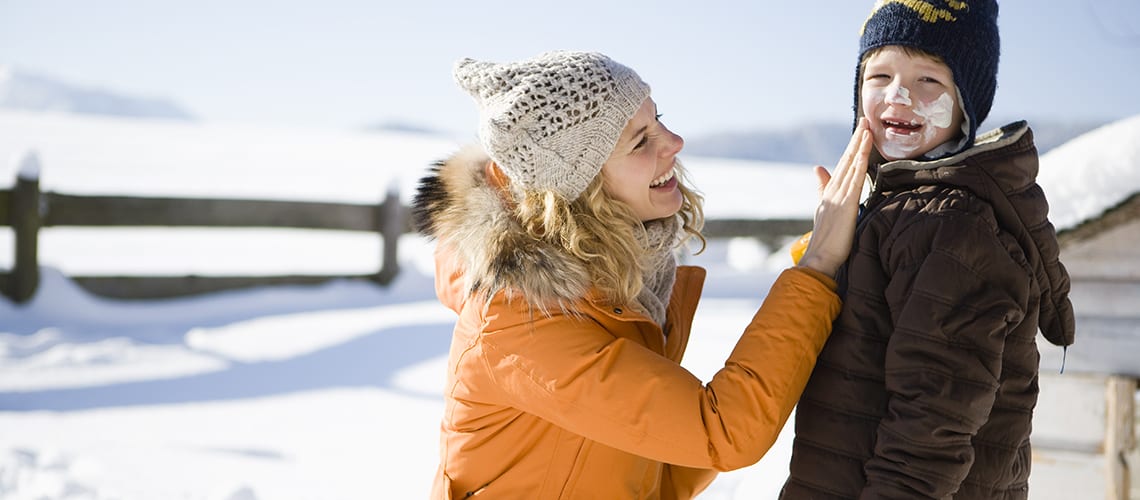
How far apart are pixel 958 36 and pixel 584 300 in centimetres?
93

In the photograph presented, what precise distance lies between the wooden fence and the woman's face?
7126 millimetres

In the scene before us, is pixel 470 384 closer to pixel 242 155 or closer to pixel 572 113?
pixel 572 113

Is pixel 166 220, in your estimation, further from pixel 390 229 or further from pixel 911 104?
pixel 911 104

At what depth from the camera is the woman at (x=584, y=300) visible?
177 centimetres

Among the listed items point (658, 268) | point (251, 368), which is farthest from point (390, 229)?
point (658, 268)

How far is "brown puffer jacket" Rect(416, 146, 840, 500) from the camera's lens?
176 centimetres

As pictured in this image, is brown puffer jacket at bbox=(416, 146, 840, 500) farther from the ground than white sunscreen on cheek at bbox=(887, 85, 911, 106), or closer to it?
closer to it

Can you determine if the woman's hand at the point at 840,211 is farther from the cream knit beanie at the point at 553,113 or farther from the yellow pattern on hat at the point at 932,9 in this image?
the cream knit beanie at the point at 553,113

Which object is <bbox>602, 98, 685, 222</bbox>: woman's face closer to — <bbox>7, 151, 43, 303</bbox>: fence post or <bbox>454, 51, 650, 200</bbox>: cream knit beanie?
<bbox>454, 51, 650, 200</bbox>: cream knit beanie

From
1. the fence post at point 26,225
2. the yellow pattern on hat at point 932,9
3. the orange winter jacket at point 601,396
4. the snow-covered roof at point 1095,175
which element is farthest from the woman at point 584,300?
the fence post at point 26,225

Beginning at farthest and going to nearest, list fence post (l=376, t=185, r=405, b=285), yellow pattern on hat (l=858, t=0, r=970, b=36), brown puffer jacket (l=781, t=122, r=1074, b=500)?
fence post (l=376, t=185, r=405, b=285), yellow pattern on hat (l=858, t=0, r=970, b=36), brown puffer jacket (l=781, t=122, r=1074, b=500)

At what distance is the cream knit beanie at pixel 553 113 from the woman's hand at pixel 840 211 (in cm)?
51

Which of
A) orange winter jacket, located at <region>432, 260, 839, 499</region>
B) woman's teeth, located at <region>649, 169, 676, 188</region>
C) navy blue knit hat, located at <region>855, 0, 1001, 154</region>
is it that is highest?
navy blue knit hat, located at <region>855, 0, 1001, 154</region>

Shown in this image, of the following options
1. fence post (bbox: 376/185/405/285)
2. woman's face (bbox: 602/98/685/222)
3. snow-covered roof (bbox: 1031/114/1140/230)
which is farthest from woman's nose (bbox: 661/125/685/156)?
fence post (bbox: 376/185/405/285)
